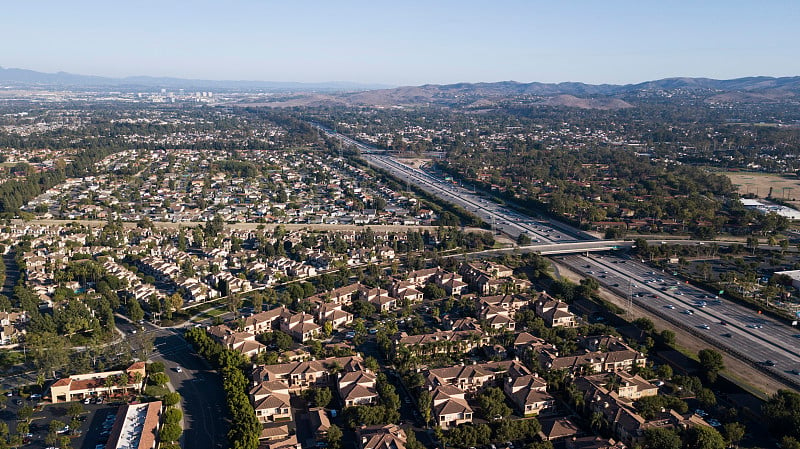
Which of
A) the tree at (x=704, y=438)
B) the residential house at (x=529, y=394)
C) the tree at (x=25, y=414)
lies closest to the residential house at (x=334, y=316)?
the residential house at (x=529, y=394)

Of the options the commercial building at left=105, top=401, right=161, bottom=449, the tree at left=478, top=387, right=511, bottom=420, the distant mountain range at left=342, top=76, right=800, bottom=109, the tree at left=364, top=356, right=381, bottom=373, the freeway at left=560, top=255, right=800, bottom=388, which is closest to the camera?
the commercial building at left=105, top=401, right=161, bottom=449

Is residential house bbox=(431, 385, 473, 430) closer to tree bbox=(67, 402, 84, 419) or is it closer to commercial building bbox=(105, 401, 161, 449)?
commercial building bbox=(105, 401, 161, 449)

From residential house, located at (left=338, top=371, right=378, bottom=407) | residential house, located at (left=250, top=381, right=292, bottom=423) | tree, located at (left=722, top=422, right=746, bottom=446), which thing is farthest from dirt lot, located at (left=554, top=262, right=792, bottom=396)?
residential house, located at (left=250, top=381, right=292, bottom=423)

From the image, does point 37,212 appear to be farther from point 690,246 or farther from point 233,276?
point 690,246

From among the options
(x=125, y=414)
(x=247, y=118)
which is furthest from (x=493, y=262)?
(x=247, y=118)

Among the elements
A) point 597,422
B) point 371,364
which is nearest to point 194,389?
point 371,364

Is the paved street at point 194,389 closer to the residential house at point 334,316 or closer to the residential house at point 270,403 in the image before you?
the residential house at point 270,403
